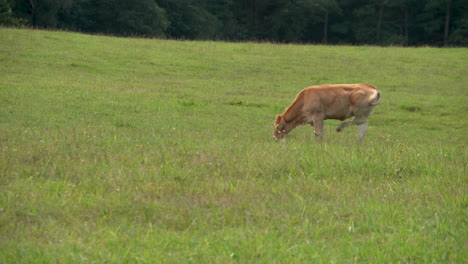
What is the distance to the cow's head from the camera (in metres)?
12.7

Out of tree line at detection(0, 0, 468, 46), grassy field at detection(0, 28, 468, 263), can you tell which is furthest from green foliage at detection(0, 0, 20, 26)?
grassy field at detection(0, 28, 468, 263)

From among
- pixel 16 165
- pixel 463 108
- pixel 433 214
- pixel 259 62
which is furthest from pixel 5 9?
pixel 433 214

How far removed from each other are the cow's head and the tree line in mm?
36152

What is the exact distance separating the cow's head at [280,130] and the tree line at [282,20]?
36.2m

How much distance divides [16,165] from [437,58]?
87.9 ft

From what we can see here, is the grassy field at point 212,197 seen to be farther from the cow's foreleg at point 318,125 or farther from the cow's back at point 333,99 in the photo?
the cow's back at point 333,99

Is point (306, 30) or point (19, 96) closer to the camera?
point (19, 96)

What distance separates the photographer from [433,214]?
576 centimetres

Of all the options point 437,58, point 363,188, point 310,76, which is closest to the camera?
point 363,188

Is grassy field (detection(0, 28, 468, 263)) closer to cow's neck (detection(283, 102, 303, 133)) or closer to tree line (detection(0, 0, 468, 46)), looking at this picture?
cow's neck (detection(283, 102, 303, 133))

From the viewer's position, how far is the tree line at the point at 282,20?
48.6 m

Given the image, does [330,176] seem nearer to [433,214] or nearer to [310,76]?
[433,214]

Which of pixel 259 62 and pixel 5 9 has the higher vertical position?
pixel 5 9

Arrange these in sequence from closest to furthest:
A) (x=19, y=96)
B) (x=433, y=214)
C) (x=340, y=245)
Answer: (x=340, y=245) < (x=433, y=214) < (x=19, y=96)
